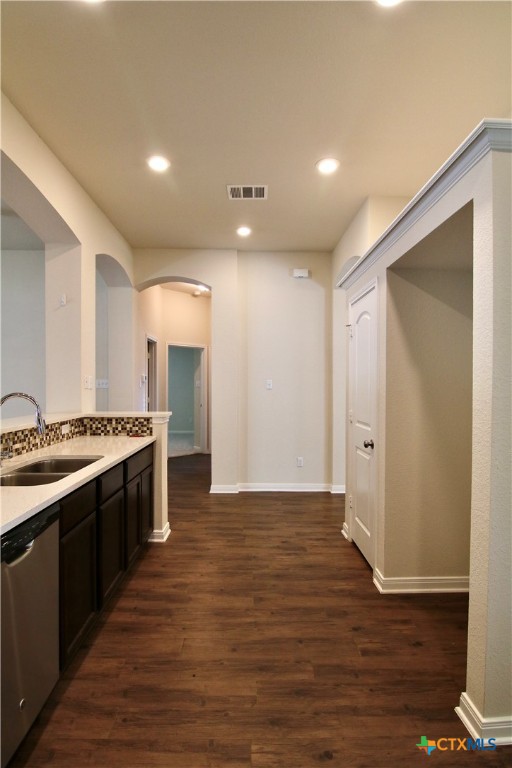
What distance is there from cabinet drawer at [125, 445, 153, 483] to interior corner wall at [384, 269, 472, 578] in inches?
67.6

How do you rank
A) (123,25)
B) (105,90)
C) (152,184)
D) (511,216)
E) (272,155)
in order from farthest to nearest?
(152,184) < (272,155) < (105,90) < (123,25) < (511,216)

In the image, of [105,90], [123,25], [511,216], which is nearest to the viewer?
[511,216]

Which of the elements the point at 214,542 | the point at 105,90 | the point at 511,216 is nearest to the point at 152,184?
the point at 105,90

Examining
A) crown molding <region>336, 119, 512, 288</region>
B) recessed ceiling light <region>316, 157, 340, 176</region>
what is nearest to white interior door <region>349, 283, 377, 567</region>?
crown molding <region>336, 119, 512, 288</region>

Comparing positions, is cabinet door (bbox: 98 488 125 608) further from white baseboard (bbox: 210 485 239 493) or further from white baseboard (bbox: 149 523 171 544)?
white baseboard (bbox: 210 485 239 493)

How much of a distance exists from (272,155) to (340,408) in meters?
2.91

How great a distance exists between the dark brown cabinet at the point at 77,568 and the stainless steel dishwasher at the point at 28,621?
6 centimetres

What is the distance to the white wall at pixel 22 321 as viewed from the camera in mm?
4508

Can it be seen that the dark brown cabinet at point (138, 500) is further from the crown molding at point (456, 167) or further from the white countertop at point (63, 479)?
the crown molding at point (456, 167)

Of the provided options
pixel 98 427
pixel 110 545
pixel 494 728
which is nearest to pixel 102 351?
pixel 98 427

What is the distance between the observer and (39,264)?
4559 mm

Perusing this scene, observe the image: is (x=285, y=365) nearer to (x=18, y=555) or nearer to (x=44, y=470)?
(x=44, y=470)

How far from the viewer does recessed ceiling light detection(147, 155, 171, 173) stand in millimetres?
2719

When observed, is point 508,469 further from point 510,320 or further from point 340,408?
point 340,408
